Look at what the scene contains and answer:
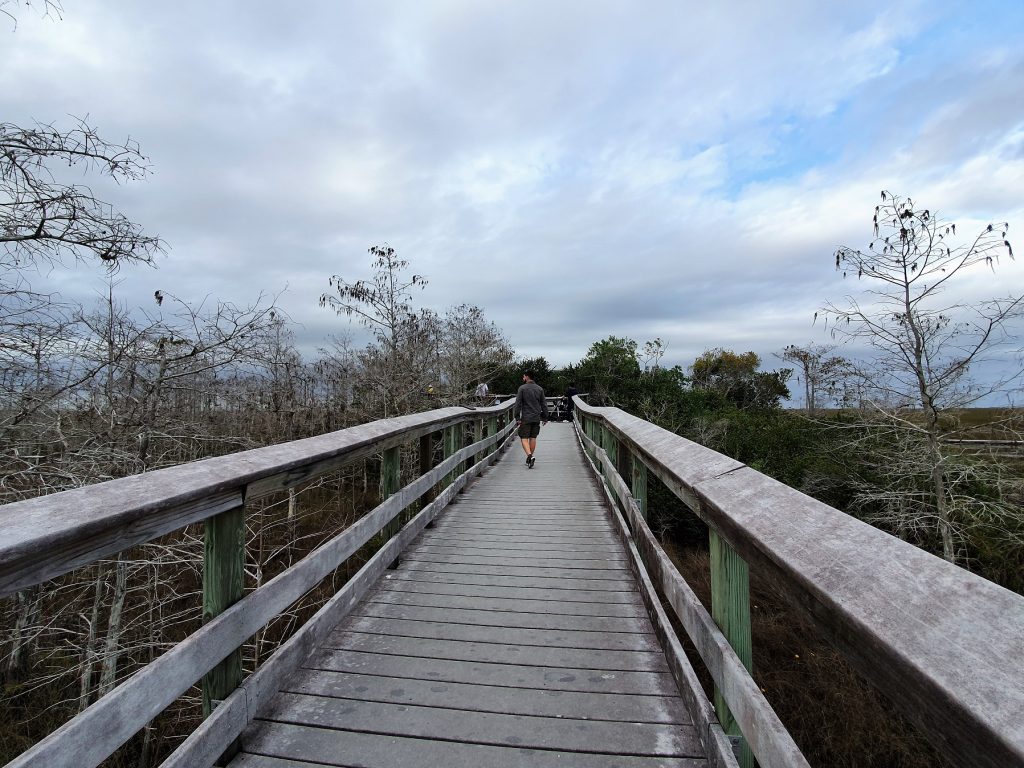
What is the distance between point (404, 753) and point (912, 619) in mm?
1788

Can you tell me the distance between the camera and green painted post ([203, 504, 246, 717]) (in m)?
1.89

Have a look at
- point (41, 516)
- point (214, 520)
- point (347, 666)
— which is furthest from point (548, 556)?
point (41, 516)

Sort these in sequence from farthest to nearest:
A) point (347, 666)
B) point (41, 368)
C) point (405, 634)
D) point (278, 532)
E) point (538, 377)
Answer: point (538, 377) → point (278, 532) → point (41, 368) → point (405, 634) → point (347, 666)

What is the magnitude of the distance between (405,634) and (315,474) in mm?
1030

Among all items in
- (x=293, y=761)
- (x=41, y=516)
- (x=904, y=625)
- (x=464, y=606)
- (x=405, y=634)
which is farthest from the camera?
(x=464, y=606)

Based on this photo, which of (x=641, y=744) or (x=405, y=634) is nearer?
(x=641, y=744)

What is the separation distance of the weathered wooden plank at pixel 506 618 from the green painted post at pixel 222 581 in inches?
46.7

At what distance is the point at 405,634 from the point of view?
287 cm

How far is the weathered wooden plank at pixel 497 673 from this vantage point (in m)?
2.38

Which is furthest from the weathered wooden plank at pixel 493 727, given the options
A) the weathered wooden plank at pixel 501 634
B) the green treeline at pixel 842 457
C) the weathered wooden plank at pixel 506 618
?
the green treeline at pixel 842 457

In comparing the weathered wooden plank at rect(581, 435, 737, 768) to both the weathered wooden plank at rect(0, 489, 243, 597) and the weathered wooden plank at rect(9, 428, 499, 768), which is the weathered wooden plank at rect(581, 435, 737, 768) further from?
the weathered wooden plank at rect(0, 489, 243, 597)

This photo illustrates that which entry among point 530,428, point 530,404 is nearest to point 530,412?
point 530,404

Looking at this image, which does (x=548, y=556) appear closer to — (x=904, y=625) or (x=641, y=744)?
(x=641, y=744)

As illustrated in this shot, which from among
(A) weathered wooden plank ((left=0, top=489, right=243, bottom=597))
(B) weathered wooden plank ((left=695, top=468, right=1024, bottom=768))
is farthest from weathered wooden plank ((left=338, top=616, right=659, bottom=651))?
(B) weathered wooden plank ((left=695, top=468, right=1024, bottom=768))
